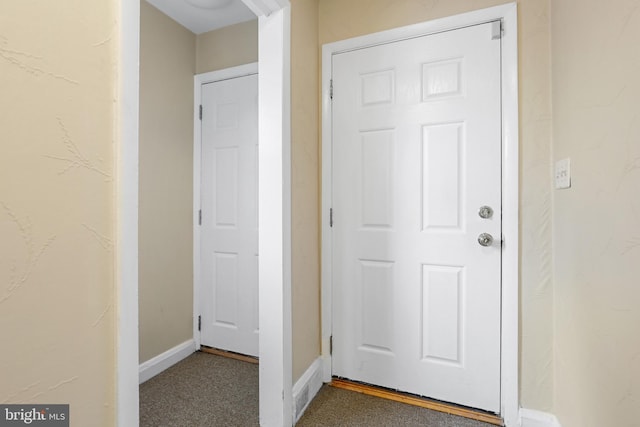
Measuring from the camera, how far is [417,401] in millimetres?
1688

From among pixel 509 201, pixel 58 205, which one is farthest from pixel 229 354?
pixel 509 201

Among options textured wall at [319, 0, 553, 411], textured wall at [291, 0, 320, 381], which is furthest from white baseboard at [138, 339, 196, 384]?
textured wall at [319, 0, 553, 411]

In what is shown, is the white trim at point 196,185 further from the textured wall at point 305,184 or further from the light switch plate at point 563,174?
the light switch plate at point 563,174

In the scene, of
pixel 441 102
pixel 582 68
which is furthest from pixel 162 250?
pixel 582 68

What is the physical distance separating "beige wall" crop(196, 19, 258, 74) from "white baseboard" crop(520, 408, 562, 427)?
264 cm

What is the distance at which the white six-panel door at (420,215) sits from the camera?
Result: 1.58 m

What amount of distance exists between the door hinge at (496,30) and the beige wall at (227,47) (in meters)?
1.52

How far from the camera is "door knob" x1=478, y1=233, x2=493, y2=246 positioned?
1.55 metres

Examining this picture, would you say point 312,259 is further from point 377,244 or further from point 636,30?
point 636,30


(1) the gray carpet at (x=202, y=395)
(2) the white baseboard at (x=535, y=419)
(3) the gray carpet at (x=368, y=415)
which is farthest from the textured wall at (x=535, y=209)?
(1) the gray carpet at (x=202, y=395)

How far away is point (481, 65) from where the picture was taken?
1570mm

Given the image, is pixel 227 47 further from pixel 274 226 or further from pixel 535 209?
pixel 535 209

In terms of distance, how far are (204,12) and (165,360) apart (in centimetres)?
242

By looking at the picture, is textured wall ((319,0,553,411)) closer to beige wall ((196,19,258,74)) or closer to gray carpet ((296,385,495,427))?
gray carpet ((296,385,495,427))
